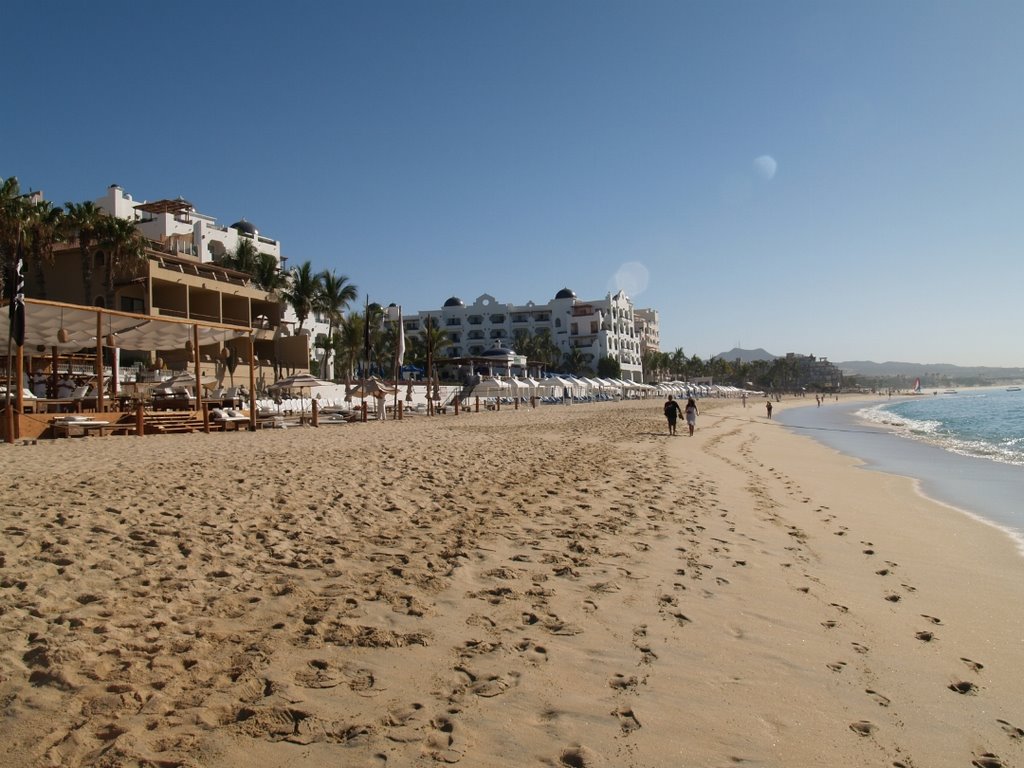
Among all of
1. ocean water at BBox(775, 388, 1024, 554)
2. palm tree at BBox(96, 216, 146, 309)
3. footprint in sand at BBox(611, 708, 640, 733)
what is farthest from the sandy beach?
palm tree at BBox(96, 216, 146, 309)

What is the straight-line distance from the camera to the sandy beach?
281 centimetres

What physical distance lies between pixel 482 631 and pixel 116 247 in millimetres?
34697

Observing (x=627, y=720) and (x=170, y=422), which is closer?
(x=627, y=720)

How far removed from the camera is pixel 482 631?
3916 mm

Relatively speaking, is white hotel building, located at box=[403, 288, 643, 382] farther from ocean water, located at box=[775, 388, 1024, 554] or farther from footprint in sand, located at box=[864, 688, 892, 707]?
footprint in sand, located at box=[864, 688, 892, 707]

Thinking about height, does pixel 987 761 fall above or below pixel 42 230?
below

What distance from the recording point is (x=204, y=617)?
3.96 m

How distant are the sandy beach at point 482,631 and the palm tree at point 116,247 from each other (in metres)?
28.3

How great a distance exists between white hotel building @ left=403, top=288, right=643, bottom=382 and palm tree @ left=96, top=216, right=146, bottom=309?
188ft

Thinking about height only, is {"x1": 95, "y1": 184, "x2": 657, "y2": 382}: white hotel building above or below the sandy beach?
above

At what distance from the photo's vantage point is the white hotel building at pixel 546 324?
89.7 m

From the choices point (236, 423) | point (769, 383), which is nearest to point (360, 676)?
point (236, 423)

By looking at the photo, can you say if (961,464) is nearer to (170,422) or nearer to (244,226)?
(170,422)

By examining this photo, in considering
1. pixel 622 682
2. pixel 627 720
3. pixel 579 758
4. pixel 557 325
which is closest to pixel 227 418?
pixel 622 682
